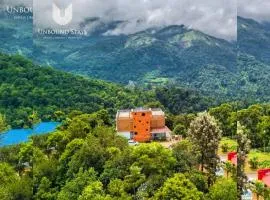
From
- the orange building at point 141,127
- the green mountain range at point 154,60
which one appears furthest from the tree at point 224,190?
the green mountain range at point 154,60

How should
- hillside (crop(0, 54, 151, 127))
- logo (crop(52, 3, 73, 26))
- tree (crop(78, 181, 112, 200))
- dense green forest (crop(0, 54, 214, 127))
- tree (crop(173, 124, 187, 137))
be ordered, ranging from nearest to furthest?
tree (crop(78, 181, 112, 200)), logo (crop(52, 3, 73, 26)), tree (crop(173, 124, 187, 137)), dense green forest (crop(0, 54, 214, 127)), hillside (crop(0, 54, 151, 127))

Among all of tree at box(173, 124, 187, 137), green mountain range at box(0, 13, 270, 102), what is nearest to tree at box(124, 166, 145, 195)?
tree at box(173, 124, 187, 137)

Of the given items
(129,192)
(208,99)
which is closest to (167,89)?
(208,99)

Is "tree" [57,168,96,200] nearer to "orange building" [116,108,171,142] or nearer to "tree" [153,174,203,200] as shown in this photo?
"tree" [153,174,203,200]

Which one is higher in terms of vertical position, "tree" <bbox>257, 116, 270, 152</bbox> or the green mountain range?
the green mountain range

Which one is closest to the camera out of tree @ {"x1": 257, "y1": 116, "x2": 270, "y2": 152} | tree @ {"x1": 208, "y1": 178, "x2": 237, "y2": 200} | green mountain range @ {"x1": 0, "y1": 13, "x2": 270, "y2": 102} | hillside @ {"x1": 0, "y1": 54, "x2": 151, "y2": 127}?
tree @ {"x1": 208, "y1": 178, "x2": 237, "y2": 200}

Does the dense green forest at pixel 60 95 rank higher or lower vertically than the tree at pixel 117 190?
higher

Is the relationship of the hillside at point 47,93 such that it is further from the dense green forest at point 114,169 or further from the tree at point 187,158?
the tree at point 187,158
